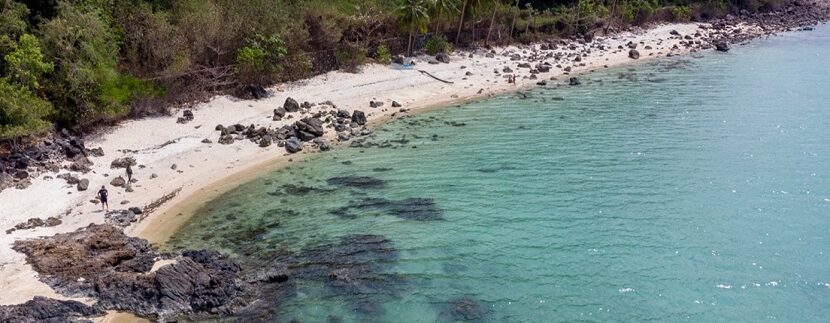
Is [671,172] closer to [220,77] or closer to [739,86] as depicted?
[739,86]

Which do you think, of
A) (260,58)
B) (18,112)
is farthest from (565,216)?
(18,112)

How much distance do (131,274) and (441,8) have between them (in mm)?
50959

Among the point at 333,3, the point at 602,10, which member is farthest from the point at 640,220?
the point at 602,10

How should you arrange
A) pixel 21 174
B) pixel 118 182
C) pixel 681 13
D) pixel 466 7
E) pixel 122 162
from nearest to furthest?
1. pixel 21 174
2. pixel 118 182
3. pixel 122 162
4. pixel 466 7
5. pixel 681 13

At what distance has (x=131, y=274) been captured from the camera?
28.1 meters

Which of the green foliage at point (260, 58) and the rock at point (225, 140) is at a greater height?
the green foliage at point (260, 58)

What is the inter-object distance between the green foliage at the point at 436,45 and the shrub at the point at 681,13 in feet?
166

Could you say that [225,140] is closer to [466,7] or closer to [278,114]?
[278,114]

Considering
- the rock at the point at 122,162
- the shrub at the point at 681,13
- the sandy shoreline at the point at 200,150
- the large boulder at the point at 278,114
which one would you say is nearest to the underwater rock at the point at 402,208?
the sandy shoreline at the point at 200,150

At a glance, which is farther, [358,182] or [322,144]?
[322,144]

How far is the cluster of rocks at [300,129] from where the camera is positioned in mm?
46688

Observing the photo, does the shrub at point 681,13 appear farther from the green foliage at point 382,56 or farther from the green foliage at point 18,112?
the green foliage at point 18,112

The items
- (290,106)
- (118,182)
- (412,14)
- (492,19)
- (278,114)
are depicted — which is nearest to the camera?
(118,182)

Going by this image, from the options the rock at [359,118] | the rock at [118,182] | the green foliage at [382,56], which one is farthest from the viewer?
the green foliage at [382,56]
